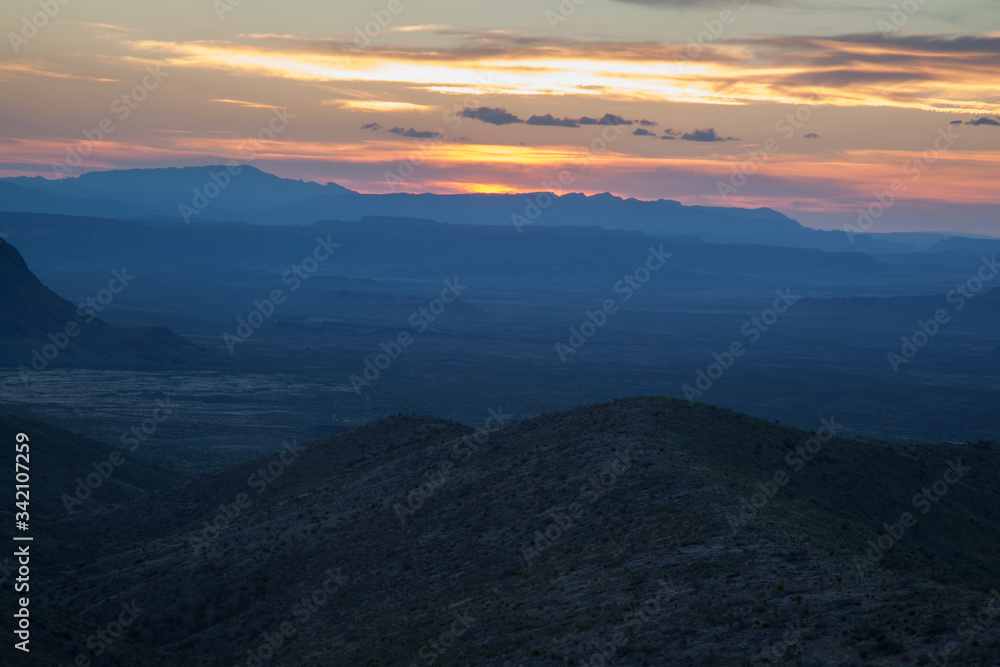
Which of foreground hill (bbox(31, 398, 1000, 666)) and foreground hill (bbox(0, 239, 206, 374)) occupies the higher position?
foreground hill (bbox(31, 398, 1000, 666))

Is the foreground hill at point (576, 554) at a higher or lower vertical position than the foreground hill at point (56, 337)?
higher

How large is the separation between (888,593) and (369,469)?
2567 cm

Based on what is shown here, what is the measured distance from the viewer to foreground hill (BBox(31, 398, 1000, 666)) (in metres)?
18.0

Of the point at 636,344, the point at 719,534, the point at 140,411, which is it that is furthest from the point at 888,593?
→ the point at 636,344

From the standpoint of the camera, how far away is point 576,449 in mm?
32562

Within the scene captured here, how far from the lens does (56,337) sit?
114312 mm

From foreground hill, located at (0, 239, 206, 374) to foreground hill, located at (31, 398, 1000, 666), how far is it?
3080 inches

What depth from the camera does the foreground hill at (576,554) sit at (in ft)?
59.1

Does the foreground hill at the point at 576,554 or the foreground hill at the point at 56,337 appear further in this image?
the foreground hill at the point at 56,337

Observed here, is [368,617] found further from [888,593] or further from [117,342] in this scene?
[117,342]

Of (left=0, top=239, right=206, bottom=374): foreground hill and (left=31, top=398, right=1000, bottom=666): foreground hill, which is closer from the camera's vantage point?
(left=31, top=398, right=1000, bottom=666): foreground hill

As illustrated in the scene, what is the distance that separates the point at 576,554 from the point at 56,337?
360 feet

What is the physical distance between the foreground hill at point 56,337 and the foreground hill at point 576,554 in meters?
78.2

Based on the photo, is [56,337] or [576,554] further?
[56,337]
